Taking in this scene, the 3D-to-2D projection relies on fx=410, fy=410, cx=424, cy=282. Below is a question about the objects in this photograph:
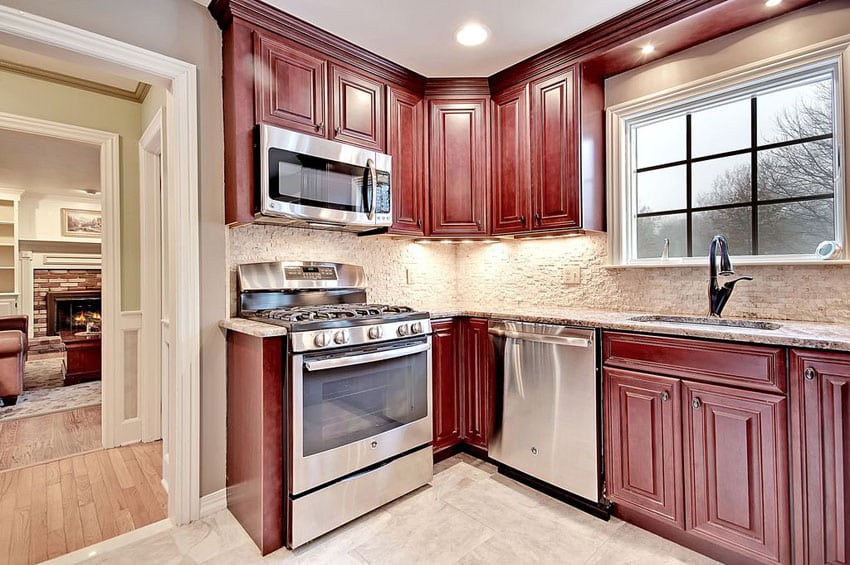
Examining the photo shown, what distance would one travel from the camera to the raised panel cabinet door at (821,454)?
1396 millimetres

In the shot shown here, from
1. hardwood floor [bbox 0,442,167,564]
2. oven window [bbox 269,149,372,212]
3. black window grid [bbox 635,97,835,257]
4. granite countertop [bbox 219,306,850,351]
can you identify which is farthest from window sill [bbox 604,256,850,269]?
hardwood floor [bbox 0,442,167,564]

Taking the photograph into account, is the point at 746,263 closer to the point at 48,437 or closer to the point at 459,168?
the point at 459,168

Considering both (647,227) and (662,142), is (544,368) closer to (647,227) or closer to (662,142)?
(647,227)

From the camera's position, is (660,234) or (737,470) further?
(660,234)

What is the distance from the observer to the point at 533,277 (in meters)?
3.02

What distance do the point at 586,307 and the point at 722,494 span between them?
1289 mm

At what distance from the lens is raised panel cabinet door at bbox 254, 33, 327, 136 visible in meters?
2.15

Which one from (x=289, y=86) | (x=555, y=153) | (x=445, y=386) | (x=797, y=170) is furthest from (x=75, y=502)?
(x=797, y=170)

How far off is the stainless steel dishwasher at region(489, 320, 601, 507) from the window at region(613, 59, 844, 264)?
2.79 feet

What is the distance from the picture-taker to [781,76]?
2045mm

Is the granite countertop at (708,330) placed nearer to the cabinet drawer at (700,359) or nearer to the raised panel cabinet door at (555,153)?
the cabinet drawer at (700,359)

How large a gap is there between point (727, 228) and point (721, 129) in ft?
1.84

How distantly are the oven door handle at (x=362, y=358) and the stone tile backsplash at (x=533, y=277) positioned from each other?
2.53ft

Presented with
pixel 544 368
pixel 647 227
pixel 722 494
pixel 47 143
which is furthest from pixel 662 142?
pixel 47 143
